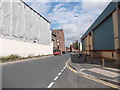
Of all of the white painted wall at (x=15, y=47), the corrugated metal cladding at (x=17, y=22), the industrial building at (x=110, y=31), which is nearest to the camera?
the industrial building at (x=110, y=31)

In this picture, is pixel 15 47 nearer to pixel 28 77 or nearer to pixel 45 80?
pixel 28 77

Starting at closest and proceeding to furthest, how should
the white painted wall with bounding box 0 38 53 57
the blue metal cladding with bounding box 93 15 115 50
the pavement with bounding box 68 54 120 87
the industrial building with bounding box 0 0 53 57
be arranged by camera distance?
the pavement with bounding box 68 54 120 87 → the blue metal cladding with bounding box 93 15 115 50 → the white painted wall with bounding box 0 38 53 57 → the industrial building with bounding box 0 0 53 57

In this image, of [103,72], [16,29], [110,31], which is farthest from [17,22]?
[103,72]

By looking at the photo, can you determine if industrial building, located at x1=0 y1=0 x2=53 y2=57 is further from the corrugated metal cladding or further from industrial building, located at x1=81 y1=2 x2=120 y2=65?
industrial building, located at x1=81 y1=2 x2=120 y2=65

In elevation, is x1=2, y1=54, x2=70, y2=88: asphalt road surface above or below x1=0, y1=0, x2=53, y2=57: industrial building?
below

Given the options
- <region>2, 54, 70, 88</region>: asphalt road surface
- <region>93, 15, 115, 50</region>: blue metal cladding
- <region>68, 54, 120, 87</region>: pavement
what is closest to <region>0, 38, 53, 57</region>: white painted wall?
<region>2, 54, 70, 88</region>: asphalt road surface

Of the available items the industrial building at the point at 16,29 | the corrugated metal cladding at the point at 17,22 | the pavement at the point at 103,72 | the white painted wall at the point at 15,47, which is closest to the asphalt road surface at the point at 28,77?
the pavement at the point at 103,72

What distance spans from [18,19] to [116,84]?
30.6m

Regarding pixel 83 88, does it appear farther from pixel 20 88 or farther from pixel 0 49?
pixel 0 49

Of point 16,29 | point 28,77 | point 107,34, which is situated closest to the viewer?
point 28,77

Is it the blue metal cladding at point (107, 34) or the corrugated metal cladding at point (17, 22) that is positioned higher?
the corrugated metal cladding at point (17, 22)

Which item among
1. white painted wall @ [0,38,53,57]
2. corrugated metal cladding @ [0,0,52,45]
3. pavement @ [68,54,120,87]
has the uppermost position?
corrugated metal cladding @ [0,0,52,45]

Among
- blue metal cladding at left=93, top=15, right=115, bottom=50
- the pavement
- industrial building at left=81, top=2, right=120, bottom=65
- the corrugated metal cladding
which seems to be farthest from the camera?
the corrugated metal cladding

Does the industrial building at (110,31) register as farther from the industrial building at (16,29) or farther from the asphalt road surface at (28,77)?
the industrial building at (16,29)
